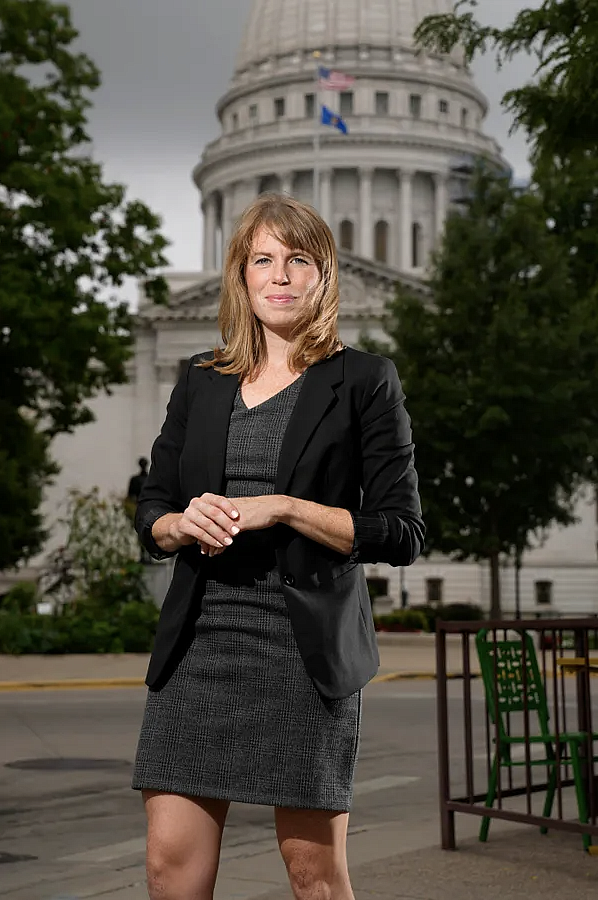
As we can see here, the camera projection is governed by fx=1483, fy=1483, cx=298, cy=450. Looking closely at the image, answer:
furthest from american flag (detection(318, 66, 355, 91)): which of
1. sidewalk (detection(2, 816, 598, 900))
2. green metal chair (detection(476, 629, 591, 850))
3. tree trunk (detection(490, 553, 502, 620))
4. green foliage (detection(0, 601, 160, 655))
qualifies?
sidewalk (detection(2, 816, 598, 900))

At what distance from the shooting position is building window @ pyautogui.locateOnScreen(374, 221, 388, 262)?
96.2 meters

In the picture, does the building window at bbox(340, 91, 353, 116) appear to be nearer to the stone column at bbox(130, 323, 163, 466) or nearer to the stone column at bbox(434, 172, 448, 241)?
the stone column at bbox(434, 172, 448, 241)

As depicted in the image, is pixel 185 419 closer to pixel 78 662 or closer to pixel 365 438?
pixel 365 438

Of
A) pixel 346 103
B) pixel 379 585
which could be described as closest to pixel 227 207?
pixel 346 103

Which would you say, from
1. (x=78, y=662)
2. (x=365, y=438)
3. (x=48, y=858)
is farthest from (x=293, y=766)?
(x=78, y=662)

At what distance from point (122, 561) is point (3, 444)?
626 cm

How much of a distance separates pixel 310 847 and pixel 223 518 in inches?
31.7

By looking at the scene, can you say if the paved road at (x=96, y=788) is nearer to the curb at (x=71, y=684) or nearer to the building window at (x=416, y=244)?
the curb at (x=71, y=684)

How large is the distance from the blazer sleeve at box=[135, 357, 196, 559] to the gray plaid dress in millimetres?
210

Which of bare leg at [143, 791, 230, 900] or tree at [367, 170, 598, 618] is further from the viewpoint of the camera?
tree at [367, 170, 598, 618]

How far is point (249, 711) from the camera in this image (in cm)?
335

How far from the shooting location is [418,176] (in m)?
98.3

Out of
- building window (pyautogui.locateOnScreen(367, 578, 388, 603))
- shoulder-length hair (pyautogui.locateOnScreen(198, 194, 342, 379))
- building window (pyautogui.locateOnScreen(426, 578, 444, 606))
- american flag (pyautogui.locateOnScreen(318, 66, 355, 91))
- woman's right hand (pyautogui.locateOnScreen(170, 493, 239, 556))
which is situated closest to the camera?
woman's right hand (pyautogui.locateOnScreen(170, 493, 239, 556))

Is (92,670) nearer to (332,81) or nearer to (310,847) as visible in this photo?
(310,847)
